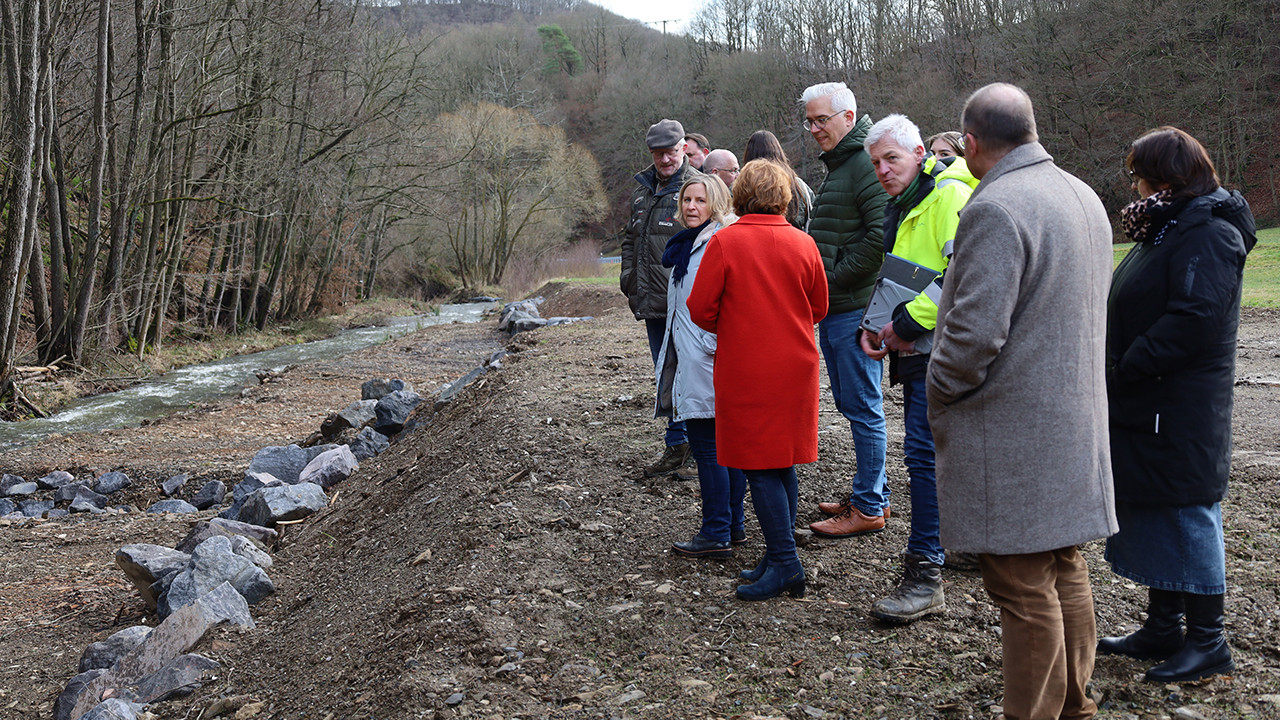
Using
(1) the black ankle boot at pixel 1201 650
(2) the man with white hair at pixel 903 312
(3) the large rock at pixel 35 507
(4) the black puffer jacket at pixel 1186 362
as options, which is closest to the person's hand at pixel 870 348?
(2) the man with white hair at pixel 903 312

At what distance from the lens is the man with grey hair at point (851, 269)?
450 cm

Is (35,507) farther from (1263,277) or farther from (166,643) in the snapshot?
(1263,277)

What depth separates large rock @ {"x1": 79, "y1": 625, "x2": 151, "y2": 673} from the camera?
4840 mm

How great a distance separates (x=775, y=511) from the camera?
393cm

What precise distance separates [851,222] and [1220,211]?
1729 mm

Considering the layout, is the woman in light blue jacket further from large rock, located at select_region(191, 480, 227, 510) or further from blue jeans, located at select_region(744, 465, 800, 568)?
large rock, located at select_region(191, 480, 227, 510)

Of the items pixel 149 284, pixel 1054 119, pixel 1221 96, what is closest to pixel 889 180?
pixel 149 284

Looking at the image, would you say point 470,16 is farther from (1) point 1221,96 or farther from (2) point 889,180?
(2) point 889,180

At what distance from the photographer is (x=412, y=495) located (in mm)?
6453

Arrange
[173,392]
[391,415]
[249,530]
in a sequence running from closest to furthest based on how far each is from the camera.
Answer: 1. [249,530]
2. [391,415]
3. [173,392]

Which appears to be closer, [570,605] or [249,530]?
[570,605]

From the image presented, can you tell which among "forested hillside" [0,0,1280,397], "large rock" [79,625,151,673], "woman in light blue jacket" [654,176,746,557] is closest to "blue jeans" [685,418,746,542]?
"woman in light blue jacket" [654,176,746,557]

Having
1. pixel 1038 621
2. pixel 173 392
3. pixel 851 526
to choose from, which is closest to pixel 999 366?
pixel 1038 621

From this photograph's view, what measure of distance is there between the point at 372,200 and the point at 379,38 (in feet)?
16.3
